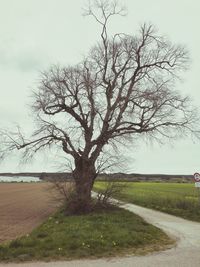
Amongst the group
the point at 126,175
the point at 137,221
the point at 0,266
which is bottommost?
the point at 0,266

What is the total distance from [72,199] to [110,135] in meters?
5.61

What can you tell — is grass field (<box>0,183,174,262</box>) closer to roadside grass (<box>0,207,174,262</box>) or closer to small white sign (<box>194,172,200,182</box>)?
roadside grass (<box>0,207,174,262</box>)

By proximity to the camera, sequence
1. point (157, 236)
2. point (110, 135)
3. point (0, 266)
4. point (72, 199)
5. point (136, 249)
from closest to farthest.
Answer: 1. point (0, 266)
2. point (136, 249)
3. point (157, 236)
4. point (72, 199)
5. point (110, 135)

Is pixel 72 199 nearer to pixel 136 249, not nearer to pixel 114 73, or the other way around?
pixel 114 73

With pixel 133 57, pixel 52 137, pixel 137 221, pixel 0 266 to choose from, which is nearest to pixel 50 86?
pixel 52 137

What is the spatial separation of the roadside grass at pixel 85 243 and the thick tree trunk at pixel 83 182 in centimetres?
629

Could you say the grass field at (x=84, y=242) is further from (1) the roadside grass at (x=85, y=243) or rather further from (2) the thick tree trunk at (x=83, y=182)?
(2) the thick tree trunk at (x=83, y=182)

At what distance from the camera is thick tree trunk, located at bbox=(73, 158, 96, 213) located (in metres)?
25.6

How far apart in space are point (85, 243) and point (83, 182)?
12.7 m

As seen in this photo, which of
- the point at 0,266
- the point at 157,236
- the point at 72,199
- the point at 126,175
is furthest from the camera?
the point at 126,175

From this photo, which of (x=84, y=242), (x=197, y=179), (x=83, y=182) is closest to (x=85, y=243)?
(x=84, y=242)

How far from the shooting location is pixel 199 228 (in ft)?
67.9

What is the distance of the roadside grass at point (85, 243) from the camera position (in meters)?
13.0

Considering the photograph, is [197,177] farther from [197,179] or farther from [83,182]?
[83,182]
